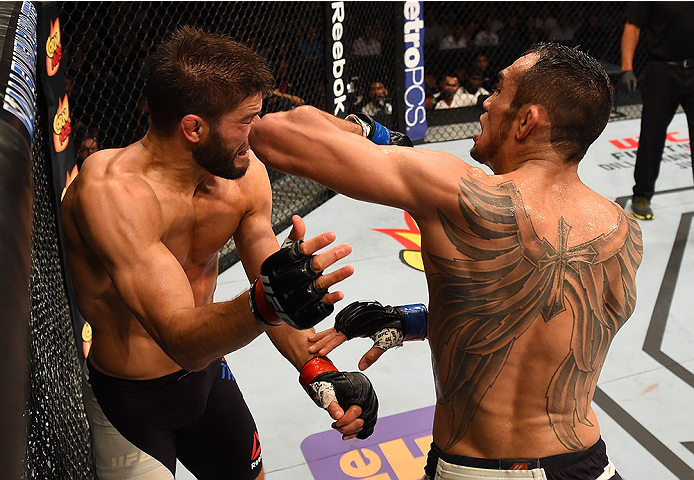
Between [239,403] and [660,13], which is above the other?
[660,13]

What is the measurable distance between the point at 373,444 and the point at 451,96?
4527 millimetres

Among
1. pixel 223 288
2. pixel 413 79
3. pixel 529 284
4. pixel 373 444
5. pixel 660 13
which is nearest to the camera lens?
pixel 529 284

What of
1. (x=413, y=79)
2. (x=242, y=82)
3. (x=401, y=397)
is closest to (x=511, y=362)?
(x=242, y=82)

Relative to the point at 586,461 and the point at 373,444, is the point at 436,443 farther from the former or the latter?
the point at 373,444

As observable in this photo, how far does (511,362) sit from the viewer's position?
57.9 inches

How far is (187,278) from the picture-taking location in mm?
1757

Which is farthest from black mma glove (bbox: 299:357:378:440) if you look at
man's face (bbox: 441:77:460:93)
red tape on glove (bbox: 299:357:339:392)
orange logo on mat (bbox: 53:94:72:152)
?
man's face (bbox: 441:77:460:93)

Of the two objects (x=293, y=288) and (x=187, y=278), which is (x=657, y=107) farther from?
(x=293, y=288)

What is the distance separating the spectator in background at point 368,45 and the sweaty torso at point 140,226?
384 cm

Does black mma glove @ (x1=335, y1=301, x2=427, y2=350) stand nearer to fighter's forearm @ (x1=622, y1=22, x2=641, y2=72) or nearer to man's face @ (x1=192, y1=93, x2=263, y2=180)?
man's face @ (x1=192, y1=93, x2=263, y2=180)

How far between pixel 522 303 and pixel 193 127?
868 millimetres

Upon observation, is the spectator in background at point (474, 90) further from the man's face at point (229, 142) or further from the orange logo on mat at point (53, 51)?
the man's face at point (229, 142)

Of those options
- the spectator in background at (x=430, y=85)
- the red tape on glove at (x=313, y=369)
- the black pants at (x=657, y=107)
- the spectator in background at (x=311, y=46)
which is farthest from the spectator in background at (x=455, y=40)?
the red tape on glove at (x=313, y=369)

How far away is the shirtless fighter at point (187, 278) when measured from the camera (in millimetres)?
1406
